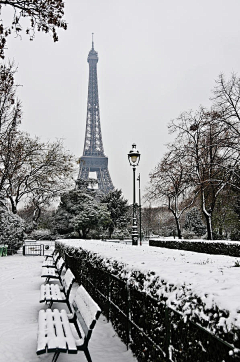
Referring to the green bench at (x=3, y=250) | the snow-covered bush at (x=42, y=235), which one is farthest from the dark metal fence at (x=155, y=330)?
the snow-covered bush at (x=42, y=235)

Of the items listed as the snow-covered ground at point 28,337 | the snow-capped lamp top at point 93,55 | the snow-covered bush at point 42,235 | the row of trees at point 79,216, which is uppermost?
the snow-capped lamp top at point 93,55

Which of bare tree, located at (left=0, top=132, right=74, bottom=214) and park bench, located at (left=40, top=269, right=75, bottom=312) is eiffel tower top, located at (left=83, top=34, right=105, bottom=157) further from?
park bench, located at (left=40, top=269, right=75, bottom=312)

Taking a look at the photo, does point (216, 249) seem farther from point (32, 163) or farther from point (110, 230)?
point (110, 230)

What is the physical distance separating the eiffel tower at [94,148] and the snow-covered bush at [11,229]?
3856 centimetres

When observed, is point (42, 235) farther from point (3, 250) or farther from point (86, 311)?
point (86, 311)

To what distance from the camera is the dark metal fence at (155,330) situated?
8.20 ft

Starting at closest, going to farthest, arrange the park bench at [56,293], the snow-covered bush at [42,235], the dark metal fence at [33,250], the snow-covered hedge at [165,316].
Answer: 1. the snow-covered hedge at [165,316]
2. the park bench at [56,293]
3. the dark metal fence at [33,250]
4. the snow-covered bush at [42,235]

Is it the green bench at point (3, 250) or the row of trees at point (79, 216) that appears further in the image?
the row of trees at point (79, 216)

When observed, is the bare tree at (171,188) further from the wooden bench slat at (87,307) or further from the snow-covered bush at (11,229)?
the wooden bench slat at (87,307)

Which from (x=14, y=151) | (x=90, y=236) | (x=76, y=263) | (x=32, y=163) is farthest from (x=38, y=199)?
(x=76, y=263)

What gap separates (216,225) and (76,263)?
24.3m

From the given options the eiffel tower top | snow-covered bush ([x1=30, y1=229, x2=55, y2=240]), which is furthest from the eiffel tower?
snow-covered bush ([x1=30, y1=229, x2=55, y2=240])

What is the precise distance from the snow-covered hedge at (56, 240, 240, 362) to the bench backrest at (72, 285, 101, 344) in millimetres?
563

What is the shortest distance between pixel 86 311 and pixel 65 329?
35 cm
